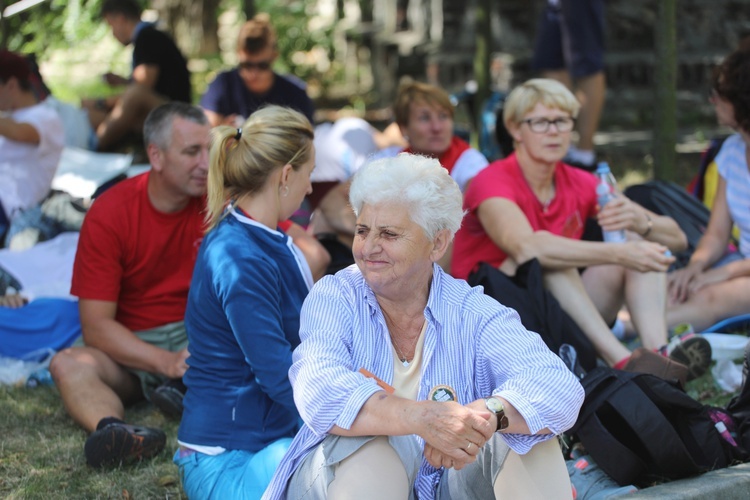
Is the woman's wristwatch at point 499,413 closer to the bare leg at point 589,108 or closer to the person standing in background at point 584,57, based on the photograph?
the person standing in background at point 584,57

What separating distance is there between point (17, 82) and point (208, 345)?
390 centimetres

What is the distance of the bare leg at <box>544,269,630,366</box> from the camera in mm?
4488

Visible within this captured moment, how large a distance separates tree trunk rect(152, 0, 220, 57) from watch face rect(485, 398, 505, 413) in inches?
544

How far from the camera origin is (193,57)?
15812 mm

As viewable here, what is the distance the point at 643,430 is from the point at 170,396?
1965 mm

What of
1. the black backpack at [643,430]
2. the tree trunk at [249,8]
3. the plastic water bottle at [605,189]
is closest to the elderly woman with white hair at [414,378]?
the black backpack at [643,430]

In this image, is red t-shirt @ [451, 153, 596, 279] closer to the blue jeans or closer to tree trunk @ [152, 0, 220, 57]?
the blue jeans

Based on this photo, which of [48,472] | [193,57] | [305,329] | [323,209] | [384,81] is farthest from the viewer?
[193,57]

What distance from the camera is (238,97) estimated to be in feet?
24.3

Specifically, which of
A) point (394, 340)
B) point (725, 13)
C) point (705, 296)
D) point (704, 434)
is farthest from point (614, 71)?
point (394, 340)

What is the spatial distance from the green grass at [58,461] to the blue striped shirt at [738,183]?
304 cm

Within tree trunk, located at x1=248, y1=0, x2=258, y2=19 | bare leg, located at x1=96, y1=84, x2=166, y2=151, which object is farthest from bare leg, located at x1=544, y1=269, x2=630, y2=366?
tree trunk, located at x1=248, y1=0, x2=258, y2=19

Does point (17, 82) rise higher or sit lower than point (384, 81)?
higher

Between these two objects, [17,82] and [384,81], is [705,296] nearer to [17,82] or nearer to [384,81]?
[17,82]
